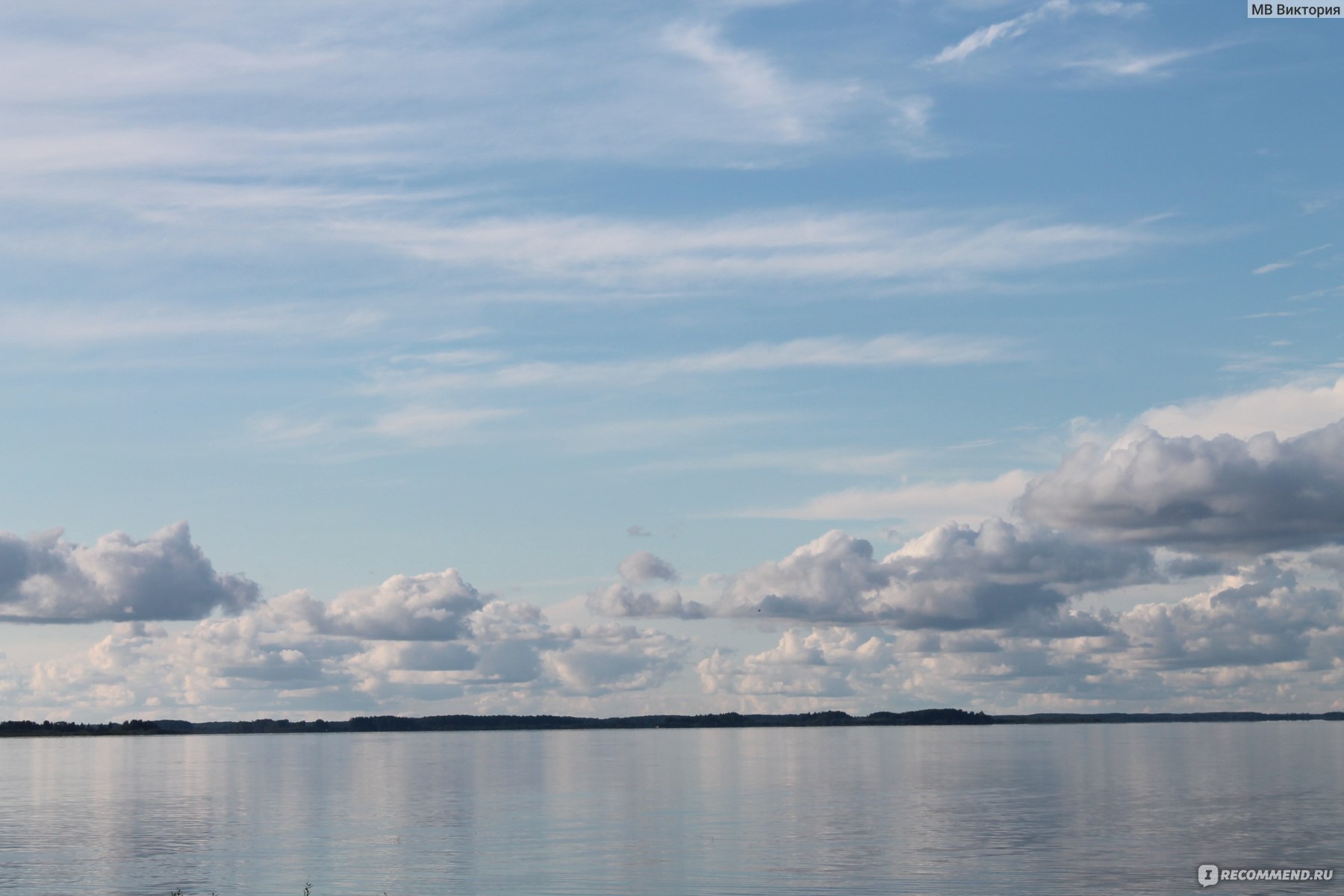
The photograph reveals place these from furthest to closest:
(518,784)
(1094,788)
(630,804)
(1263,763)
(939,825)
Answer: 1. (1263,763)
2. (518,784)
3. (1094,788)
4. (630,804)
5. (939,825)

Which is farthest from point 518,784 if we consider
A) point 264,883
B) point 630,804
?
point 264,883

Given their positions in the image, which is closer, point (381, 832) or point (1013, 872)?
point (1013, 872)

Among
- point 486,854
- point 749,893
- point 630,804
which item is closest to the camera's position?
point 749,893

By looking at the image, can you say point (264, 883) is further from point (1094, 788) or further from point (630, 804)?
point (1094, 788)

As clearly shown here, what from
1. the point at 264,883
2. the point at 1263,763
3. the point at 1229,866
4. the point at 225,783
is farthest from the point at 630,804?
the point at 1263,763

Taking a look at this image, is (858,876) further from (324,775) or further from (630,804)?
(324,775)

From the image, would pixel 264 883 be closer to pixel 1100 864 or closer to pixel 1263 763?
pixel 1100 864

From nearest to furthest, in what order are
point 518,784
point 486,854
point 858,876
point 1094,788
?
point 858,876 → point 486,854 → point 1094,788 → point 518,784

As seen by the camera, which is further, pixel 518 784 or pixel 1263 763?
pixel 1263 763

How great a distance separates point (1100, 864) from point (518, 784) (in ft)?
277

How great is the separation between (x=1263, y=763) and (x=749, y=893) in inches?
5421

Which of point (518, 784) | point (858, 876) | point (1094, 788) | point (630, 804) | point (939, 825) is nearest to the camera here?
point (858, 876)

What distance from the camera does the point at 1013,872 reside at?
69.2 metres

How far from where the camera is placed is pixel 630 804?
370ft
